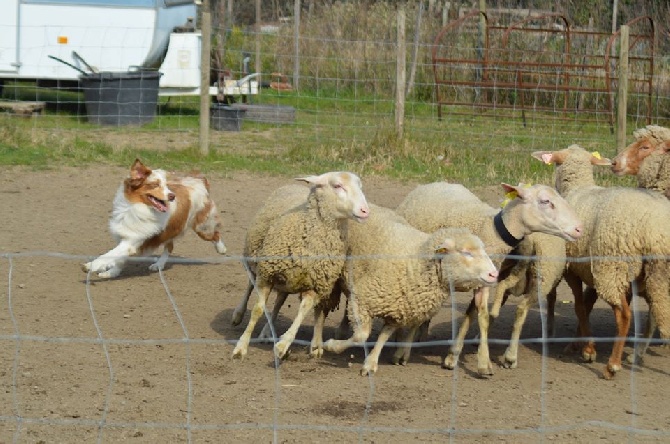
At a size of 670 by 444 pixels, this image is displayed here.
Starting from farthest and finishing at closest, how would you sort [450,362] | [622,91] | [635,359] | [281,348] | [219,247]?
[622,91]
[219,247]
[635,359]
[450,362]
[281,348]

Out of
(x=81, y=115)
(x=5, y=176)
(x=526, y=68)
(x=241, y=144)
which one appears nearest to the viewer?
(x=5, y=176)

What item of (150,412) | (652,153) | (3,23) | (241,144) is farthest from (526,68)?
(150,412)

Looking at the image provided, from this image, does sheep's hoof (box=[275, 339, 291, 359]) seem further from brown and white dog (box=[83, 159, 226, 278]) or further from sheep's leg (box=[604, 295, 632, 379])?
brown and white dog (box=[83, 159, 226, 278])

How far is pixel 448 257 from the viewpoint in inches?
249

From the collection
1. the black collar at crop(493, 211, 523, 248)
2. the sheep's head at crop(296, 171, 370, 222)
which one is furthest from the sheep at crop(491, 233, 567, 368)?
the sheep's head at crop(296, 171, 370, 222)

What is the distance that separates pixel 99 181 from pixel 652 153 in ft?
21.4

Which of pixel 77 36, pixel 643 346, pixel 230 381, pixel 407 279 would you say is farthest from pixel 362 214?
pixel 77 36

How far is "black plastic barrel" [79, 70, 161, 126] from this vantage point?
1566 centimetres

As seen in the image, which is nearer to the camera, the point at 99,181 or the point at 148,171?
the point at 148,171

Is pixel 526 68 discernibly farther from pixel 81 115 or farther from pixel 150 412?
pixel 150 412

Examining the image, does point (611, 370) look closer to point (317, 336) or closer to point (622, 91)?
point (317, 336)

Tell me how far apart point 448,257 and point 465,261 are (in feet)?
0.34

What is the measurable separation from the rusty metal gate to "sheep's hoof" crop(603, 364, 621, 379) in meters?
11.0

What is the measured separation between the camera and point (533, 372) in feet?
22.5
